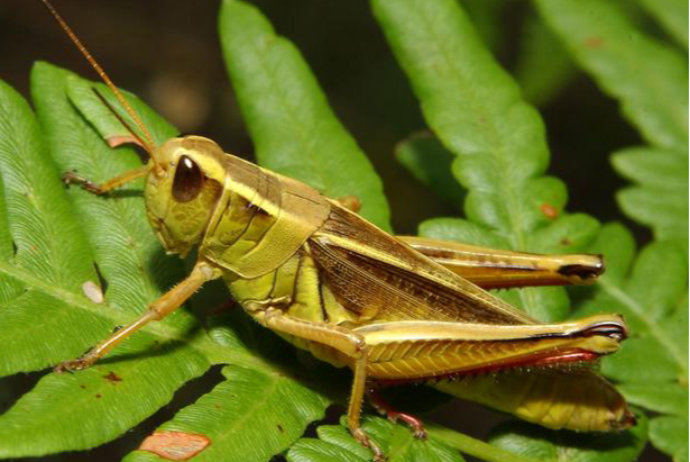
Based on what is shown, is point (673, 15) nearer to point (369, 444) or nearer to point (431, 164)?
point (431, 164)

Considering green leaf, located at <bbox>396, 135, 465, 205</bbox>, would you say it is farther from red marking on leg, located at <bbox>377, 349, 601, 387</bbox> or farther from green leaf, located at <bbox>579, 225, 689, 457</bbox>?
red marking on leg, located at <bbox>377, 349, 601, 387</bbox>

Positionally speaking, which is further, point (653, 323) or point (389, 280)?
point (653, 323)

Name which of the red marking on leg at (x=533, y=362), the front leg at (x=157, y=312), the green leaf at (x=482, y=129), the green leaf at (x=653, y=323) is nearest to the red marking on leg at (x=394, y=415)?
the red marking on leg at (x=533, y=362)

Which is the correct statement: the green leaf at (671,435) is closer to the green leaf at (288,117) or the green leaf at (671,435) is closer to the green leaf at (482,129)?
the green leaf at (482,129)

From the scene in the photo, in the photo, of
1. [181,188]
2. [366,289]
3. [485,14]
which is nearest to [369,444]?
[366,289]

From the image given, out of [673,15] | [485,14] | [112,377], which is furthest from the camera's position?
[485,14]

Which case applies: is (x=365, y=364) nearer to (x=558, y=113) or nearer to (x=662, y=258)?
(x=662, y=258)
